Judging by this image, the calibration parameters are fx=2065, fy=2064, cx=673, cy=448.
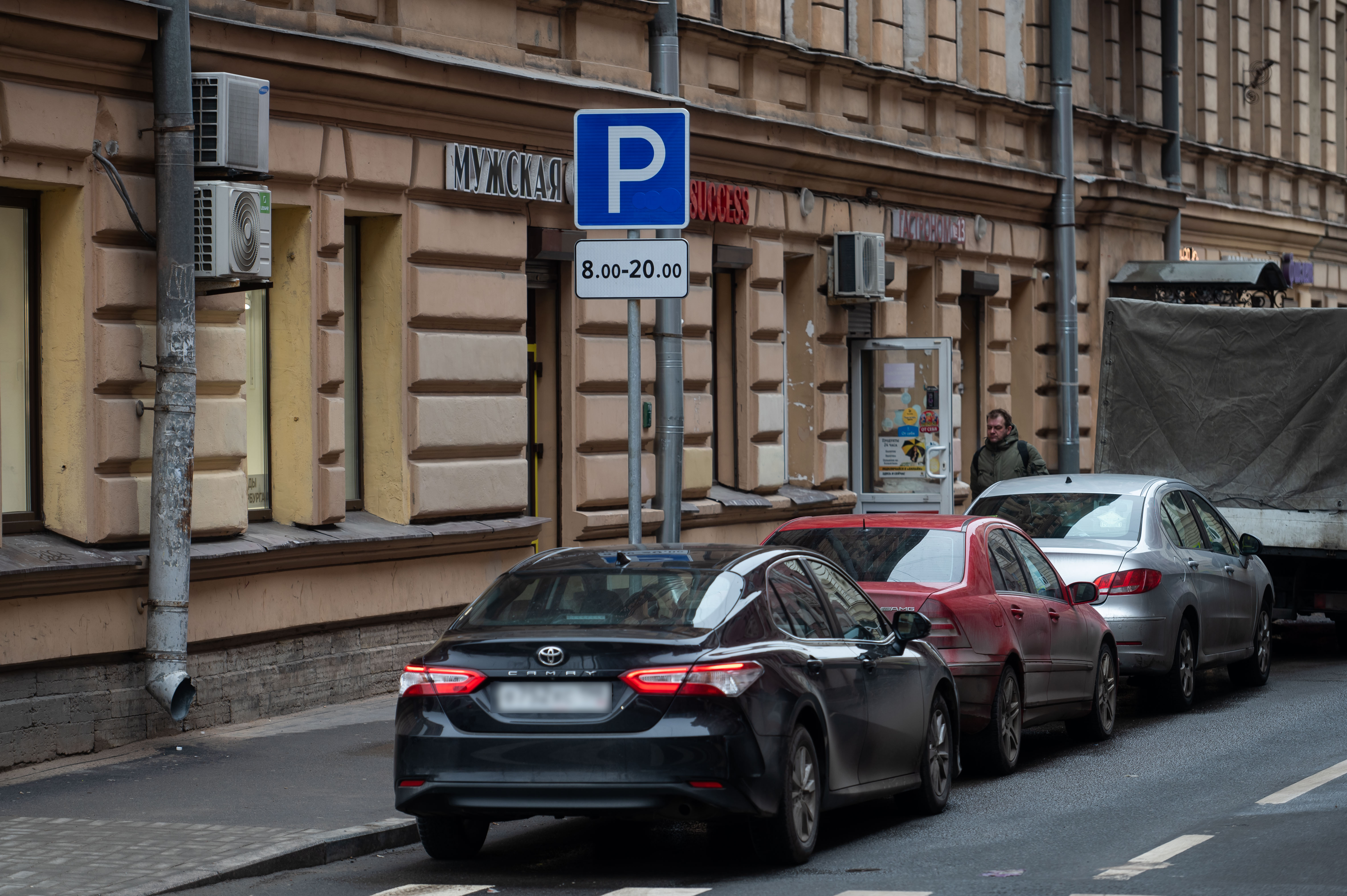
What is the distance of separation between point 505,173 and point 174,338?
4056mm

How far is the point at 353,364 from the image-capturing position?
1434 cm

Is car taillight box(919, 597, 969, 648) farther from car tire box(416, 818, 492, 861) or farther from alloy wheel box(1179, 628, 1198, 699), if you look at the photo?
alloy wheel box(1179, 628, 1198, 699)

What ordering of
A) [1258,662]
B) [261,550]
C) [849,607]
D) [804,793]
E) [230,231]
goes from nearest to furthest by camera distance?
1. [804,793]
2. [849,607]
3. [230,231]
4. [261,550]
5. [1258,662]

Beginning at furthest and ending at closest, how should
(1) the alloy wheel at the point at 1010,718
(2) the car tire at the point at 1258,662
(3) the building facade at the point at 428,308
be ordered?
1. (2) the car tire at the point at 1258,662
2. (3) the building facade at the point at 428,308
3. (1) the alloy wheel at the point at 1010,718

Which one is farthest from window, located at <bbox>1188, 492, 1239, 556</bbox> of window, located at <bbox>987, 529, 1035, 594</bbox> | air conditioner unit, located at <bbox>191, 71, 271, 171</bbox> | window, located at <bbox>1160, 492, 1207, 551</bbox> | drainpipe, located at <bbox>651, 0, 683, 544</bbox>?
air conditioner unit, located at <bbox>191, 71, 271, 171</bbox>

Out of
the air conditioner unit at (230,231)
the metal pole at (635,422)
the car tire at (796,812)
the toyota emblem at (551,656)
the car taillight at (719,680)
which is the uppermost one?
the air conditioner unit at (230,231)

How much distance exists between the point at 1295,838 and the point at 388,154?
7838 mm

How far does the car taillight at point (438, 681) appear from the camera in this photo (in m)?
7.96

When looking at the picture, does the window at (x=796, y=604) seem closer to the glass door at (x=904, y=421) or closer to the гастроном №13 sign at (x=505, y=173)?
the гастроном №13 sign at (x=505, y=173)

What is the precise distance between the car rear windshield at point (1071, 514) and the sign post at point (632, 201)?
13.5 feet

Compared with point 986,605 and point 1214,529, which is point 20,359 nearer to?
point 986,605

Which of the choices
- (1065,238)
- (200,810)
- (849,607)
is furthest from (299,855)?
(1065,238)

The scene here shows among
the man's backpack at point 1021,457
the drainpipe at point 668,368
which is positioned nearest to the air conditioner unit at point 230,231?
the drainpipe at point 668,368

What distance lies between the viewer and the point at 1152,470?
18.1 m
